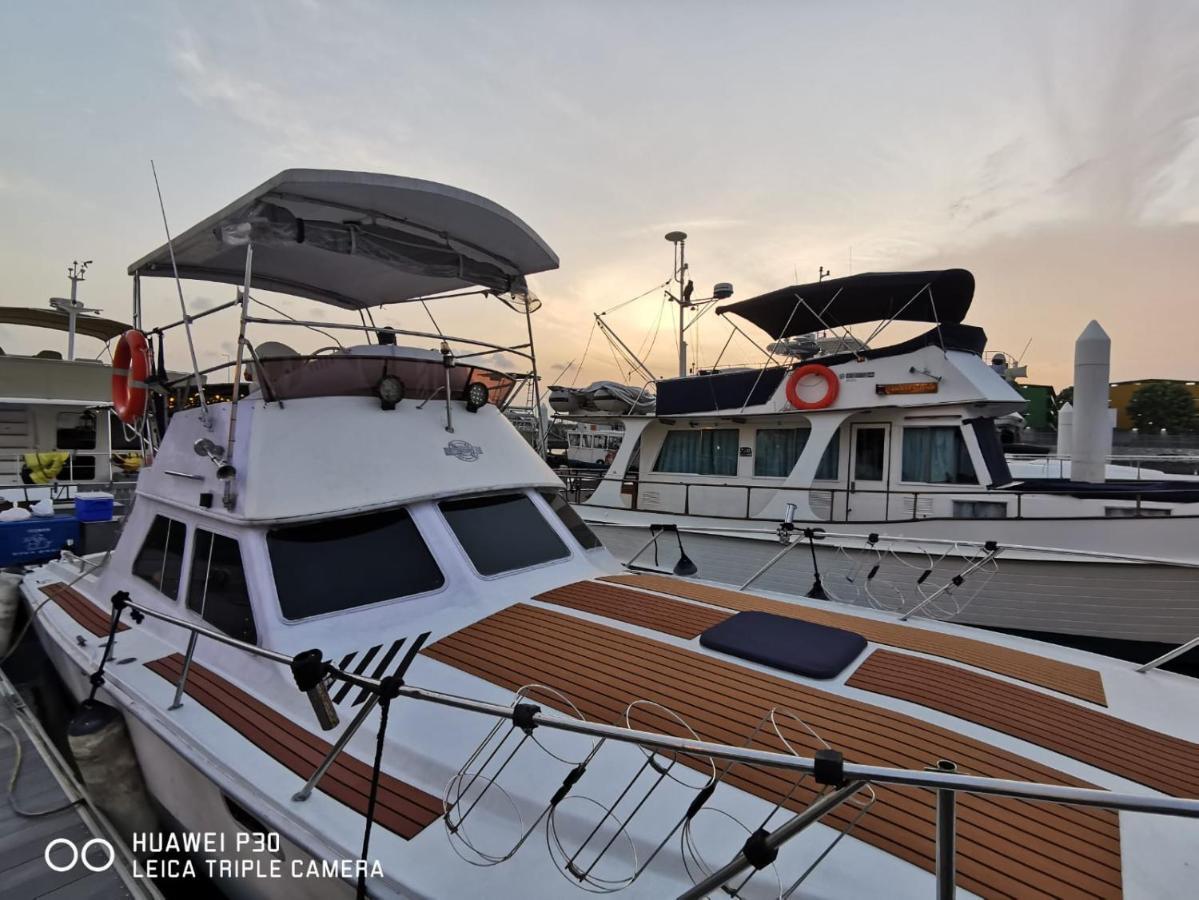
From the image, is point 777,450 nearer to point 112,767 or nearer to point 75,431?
point 112,767

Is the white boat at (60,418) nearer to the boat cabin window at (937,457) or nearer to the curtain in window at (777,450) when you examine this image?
Result: the curtain in window at (777,450)

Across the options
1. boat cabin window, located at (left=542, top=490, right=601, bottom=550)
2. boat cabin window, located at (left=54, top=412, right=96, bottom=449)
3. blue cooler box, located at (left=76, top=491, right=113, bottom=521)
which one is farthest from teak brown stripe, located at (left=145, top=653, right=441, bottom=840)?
boat cabin window, located at (left=54, top=412, right=96, bottom=449)

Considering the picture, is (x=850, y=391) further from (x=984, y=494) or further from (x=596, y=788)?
(x=596, y=788)

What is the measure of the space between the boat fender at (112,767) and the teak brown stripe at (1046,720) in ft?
12.6

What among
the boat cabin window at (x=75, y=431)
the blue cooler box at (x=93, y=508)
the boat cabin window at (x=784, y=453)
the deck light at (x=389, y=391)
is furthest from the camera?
the boat cabin window at (x=75, y=431)

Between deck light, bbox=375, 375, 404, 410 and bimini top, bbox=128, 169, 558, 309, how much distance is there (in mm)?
1252

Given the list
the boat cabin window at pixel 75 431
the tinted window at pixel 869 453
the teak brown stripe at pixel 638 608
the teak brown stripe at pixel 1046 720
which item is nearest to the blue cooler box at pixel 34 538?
the teak brown stripe at pixel 638 608

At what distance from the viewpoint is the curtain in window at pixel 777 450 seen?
33.6 feet

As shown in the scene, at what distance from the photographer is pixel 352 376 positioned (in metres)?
4.14

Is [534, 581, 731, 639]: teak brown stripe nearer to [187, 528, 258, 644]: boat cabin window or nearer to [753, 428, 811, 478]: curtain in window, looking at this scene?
[187, 528, 258, 644]: boat cabin window

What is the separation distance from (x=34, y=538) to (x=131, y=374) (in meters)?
4.43

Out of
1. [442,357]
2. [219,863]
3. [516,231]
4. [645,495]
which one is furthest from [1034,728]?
[645,495]

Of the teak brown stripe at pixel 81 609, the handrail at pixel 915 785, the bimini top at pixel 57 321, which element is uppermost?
the bimini top at pixel 57 321

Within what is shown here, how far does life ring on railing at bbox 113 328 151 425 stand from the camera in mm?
4719
